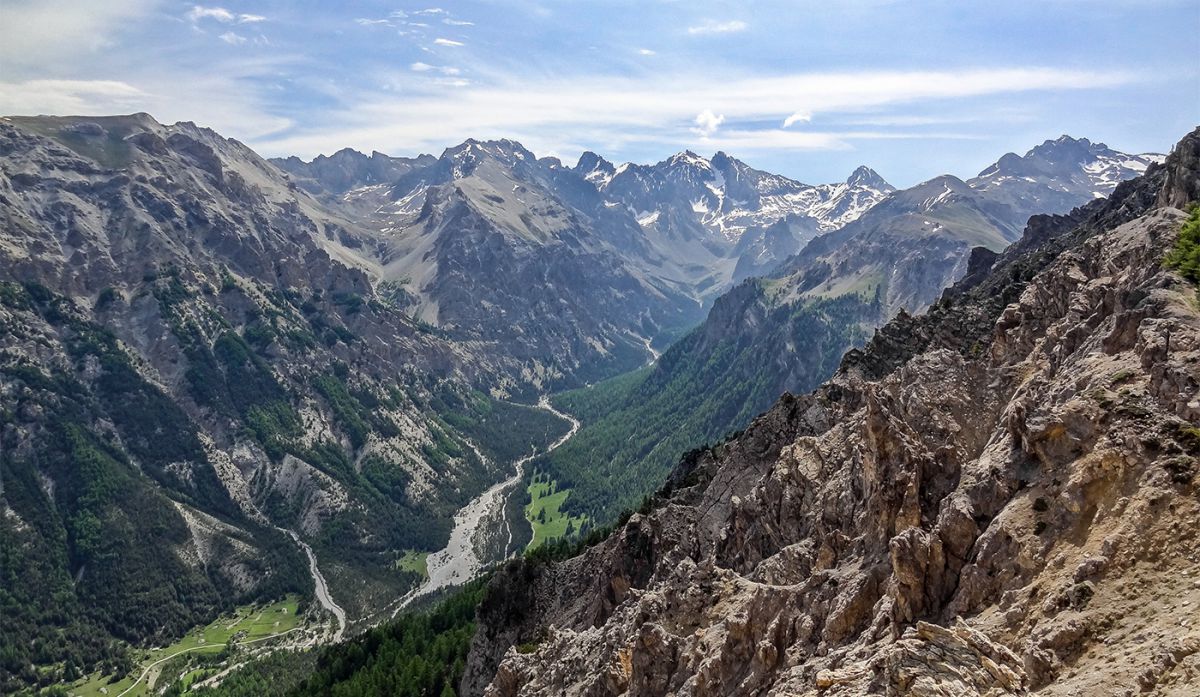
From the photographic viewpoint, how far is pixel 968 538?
3881cm

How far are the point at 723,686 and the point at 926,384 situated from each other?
28.4m

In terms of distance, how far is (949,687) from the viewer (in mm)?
28453

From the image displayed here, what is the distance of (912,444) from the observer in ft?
167

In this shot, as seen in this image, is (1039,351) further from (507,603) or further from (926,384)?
(507,603)

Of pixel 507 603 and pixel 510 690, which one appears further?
pixel 507 603

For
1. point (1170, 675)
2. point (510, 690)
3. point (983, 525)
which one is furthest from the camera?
point (510, 690)

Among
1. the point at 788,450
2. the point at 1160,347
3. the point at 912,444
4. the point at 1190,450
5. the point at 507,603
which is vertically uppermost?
the point at 1160,347

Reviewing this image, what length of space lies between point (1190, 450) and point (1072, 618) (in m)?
9.35

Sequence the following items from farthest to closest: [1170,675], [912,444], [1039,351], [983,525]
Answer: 1. [1039,351]
2. [912,444]
3. [983,525]
4. [1170,675]

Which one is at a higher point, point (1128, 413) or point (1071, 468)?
point (1128, 413)

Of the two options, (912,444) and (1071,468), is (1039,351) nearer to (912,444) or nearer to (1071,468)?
(912,444)

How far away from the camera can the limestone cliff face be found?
29672 millimetres

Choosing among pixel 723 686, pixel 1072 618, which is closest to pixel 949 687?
pixel 1072 618

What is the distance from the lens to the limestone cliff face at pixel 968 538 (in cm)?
2967
